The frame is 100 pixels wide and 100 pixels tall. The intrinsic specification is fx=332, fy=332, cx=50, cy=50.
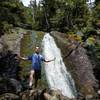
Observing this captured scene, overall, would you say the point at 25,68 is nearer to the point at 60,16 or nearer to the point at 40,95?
the point at 40,95

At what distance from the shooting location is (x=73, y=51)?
109ft

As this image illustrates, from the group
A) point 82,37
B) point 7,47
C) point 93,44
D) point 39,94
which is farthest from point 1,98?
point 82,37

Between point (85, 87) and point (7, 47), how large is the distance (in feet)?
27.2

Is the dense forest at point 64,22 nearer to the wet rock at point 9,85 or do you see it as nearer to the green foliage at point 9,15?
the green foliage at point 9,15

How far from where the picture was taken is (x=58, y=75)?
2992 centimetres

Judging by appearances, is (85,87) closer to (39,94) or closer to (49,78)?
(49,78)

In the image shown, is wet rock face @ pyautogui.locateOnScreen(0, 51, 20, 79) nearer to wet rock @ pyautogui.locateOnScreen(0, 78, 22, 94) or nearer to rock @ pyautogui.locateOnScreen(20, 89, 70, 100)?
wet rock @ pyautogui.locateOnScreen(0, 78, 22, 94)

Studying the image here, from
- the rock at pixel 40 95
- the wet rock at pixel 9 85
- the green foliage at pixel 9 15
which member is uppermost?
the green foliage at pixel 9 15

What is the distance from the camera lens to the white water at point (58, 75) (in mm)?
27928

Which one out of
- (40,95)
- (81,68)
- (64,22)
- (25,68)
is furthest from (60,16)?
(40,95)

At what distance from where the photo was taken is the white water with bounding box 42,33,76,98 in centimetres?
2793

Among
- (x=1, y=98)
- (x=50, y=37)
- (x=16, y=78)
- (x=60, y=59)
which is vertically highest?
(x=50, y=37)

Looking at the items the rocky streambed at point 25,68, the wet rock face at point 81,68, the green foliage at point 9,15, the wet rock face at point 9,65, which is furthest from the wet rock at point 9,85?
the green foliage at point 9,15

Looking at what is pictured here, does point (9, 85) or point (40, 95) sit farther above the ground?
point (9, 85)
